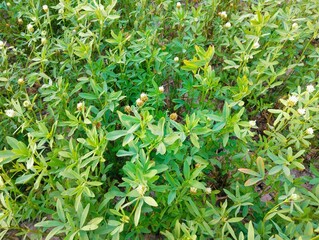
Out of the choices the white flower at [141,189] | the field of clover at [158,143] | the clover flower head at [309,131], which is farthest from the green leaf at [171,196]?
the clover flower head at [309,131]

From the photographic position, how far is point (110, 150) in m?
1.93

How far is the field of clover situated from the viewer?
1.47 m

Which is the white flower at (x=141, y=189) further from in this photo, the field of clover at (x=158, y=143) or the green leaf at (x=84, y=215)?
the green leaf at (x=84, y=215)

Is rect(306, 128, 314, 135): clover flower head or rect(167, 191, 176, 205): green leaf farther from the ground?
rect(167, 191, 176, 205): green leaf

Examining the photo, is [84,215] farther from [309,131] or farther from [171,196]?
[309,131]

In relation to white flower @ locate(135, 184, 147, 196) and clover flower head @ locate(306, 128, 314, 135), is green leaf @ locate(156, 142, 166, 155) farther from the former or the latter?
clover flower head @ locate(306, 128, 314, 135)

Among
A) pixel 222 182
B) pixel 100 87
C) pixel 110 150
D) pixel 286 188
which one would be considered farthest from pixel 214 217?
pixel 100 87

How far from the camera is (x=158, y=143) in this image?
143 centimetres

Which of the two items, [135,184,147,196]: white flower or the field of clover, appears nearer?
[135,184,147,196]: white flower

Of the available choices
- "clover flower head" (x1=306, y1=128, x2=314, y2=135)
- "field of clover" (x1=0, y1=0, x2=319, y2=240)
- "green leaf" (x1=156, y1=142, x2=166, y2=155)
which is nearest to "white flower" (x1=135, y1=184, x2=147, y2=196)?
"field of clover" (x1=0, y1=0, x2=319, y2=240)

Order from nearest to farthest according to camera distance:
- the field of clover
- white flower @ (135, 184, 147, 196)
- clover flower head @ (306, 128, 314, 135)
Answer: white flower @ (135, 184, 147, 196)
the field of clover
clover flower head @ (306, 128, 314, 135)

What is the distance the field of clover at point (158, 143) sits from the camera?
4.82 feet

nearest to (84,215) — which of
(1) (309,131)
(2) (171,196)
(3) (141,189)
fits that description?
(3) (141,189)

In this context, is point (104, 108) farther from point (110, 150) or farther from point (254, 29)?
point (254, 29)
